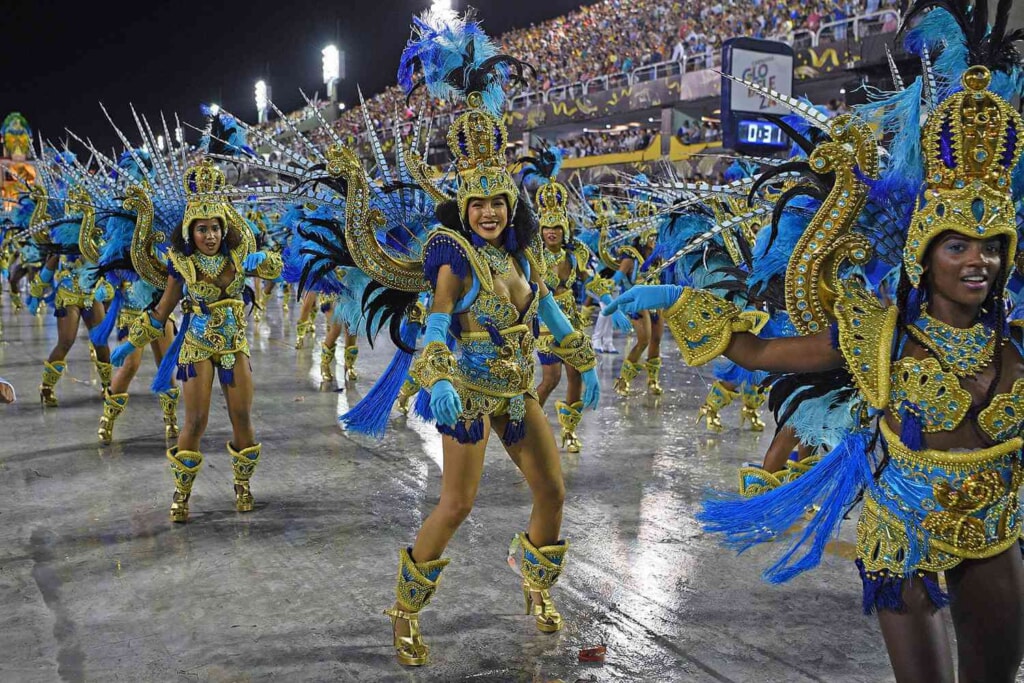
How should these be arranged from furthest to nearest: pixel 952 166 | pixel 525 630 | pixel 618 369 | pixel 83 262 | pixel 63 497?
pixel 618 369 < pixel 83 262 < pixel 63 497 < pixel 525 630 < pixel 952 166

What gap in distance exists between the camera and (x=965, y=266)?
2.41m

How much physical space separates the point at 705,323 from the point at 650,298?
193 mm

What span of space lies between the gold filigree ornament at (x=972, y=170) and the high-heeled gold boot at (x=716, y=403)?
588cm

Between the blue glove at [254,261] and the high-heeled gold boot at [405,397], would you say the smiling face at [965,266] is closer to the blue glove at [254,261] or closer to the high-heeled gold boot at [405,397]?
the blue glove at [254,261]

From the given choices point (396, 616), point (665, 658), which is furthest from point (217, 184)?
point (665, 658)

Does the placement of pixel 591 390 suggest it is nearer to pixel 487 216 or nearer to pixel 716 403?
pixel 487 216

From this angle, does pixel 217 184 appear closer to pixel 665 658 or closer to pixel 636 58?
pixel 665 658

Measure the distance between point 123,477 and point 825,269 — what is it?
567 centimetres

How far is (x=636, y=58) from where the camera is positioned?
1089 inches

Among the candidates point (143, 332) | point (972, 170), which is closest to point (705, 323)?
point (972, 170)

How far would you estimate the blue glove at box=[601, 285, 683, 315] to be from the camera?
9.36ft

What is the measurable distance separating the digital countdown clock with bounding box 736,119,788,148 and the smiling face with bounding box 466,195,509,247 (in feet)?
38.1

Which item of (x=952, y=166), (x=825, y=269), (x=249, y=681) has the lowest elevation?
(x=249, y=681)

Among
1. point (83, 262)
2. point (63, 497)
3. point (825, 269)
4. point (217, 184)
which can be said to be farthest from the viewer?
point (83, 262)
